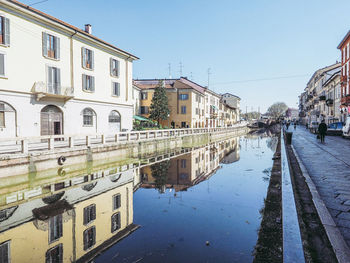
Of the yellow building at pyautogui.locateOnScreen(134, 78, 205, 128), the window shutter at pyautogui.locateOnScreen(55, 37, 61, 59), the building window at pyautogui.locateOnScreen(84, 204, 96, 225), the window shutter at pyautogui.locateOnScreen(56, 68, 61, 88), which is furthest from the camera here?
the yellow building at pyautogui.locateOnScreen(134, 78, 205, 128)

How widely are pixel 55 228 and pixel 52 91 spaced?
1520 centimetres

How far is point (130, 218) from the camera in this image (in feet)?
20.9

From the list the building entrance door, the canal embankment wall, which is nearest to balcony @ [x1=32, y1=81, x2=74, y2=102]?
the building entrance door

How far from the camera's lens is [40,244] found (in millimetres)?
4973

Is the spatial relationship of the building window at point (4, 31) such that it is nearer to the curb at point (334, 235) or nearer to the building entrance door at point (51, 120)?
the building entrance door at point (51, 120)

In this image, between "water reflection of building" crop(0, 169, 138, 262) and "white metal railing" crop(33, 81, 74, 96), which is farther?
"white metal railing" crop(33, 81, 74, 96)

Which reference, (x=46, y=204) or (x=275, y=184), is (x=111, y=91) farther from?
(x=275, y=184)

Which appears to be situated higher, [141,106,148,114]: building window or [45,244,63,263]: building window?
[141,106,148,114]: building window

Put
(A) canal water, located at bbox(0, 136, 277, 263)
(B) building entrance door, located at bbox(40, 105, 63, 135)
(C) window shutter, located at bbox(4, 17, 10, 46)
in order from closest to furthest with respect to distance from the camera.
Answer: (A) canal water, located at bbox(0, 136, 277, 263), (C) window shutter, located at bbox(4, 17, 10, 46), (B) building entrance door, located at bbox(40, 105, 63, 135)

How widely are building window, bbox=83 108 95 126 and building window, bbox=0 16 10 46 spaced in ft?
26.0

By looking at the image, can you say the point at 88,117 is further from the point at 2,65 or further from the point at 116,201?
the point at 116,201

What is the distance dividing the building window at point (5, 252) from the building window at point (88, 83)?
59.4ft

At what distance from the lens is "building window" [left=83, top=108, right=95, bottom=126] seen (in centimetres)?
2134

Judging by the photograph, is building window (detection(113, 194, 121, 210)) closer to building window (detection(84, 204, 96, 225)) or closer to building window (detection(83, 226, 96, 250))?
building window (detection(84, 204, 96, 225))
